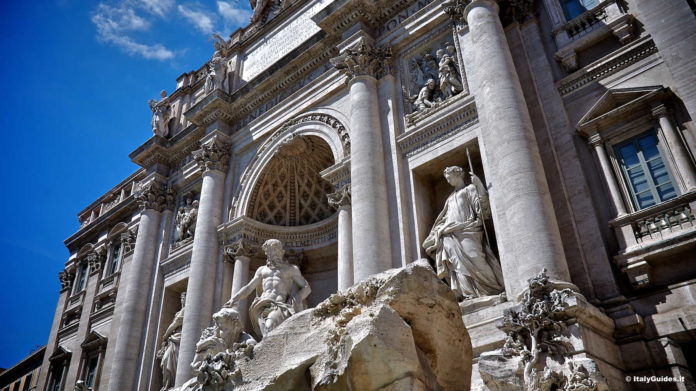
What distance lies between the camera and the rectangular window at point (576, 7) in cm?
1141

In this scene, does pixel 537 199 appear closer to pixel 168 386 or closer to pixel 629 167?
pixel 629 167

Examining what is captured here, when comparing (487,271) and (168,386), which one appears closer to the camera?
(487,271)

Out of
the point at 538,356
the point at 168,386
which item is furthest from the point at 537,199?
the point at 168,386

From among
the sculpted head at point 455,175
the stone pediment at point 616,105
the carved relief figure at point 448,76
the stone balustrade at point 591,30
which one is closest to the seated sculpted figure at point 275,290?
the sculpted head at point 455,175

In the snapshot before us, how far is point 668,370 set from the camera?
776 cm

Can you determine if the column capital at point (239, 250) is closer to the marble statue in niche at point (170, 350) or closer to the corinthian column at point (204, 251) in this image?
the corinthian column at point (204, 251)

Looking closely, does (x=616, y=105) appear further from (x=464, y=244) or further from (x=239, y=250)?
(x=239, y=250)

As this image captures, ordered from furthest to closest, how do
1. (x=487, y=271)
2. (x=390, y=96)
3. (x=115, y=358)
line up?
(x=115, y=358) < (x=390, y=96) < (x=487, y=271)

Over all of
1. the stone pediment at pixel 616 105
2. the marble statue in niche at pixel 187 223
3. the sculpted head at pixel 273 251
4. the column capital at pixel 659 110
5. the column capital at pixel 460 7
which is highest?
the column capital at pixel 460 7

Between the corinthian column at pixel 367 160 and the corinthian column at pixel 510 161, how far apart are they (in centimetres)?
253

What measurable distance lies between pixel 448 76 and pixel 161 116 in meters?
13.2

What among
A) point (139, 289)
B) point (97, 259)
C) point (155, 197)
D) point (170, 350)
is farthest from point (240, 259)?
point (97, 259)

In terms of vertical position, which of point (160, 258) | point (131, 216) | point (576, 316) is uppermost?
point (131, 216)

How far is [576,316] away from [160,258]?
14739 mm
